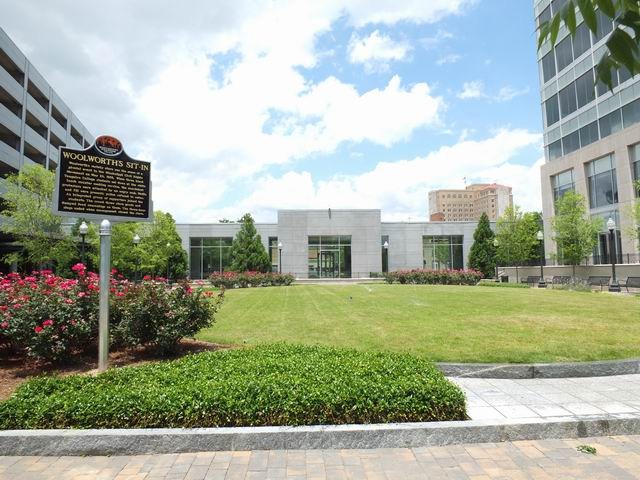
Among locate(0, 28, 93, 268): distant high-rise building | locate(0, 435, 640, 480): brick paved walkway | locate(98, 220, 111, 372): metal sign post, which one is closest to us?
locate(0, 435, 640, 480): brick paved walkway

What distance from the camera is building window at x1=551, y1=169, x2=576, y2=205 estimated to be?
39906mm

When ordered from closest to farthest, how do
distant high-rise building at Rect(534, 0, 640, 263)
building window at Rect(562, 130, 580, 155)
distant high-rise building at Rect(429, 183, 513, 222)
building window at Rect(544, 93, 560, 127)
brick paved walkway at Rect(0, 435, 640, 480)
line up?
brick paved walkway at Rect(0, 435, 640, 480), distant high-rise building at Rect(534, 0, 640, 263), building window at Rect(562, 130, 580, 155), building window at Rect(544, 93, 560, 127), distant high-rise building at Rect(429, 183, 513, 222)

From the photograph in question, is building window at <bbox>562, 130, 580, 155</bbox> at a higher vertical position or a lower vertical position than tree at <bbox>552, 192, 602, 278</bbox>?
higher

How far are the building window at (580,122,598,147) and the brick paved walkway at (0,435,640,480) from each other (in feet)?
128

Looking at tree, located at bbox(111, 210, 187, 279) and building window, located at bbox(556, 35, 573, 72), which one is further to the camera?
building window, located at bbox(556, 35, 573, 72)

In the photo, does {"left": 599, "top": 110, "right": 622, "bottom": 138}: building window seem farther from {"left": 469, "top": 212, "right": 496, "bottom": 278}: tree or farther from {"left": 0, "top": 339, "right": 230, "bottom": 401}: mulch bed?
{"left": 0, "top": 339, "right": 230, "bottom": 401}: mulch bed

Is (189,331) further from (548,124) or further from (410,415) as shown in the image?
(548,124)

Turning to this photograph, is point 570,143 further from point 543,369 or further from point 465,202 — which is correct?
point 465,202

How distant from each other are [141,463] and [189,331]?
4022 mm

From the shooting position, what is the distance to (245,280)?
3491cm

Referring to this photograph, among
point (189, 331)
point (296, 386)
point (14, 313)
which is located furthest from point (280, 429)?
point (14, 313)

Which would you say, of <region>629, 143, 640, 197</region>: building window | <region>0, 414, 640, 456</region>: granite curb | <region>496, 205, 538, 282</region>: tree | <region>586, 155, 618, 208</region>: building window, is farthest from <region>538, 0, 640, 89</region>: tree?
<region>496, 205, 538, 282</region>: tree

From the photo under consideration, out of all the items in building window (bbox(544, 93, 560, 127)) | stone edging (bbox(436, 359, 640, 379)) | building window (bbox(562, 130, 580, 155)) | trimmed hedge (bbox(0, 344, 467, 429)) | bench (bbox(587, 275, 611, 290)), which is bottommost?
stone edging (bbox(436, 359, 640, 379))

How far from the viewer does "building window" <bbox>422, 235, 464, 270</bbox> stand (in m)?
52.2
